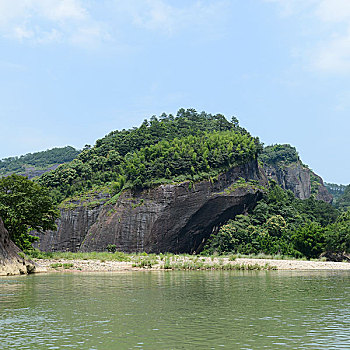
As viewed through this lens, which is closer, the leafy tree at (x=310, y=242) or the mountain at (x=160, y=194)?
the leafy tree at (x=310, y=242)

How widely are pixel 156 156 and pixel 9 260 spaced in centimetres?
4799

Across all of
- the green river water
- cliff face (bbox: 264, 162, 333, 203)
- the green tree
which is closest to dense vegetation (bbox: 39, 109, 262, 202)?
the green tree

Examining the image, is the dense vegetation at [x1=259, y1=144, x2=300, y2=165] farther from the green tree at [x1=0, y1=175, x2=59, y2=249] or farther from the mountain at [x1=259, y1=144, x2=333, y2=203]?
the green tree at [x1=0, y1=175, x2=59, y2=249]

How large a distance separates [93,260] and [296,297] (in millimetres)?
30522

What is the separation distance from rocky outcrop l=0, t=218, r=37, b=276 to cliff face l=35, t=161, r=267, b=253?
35.1 metres

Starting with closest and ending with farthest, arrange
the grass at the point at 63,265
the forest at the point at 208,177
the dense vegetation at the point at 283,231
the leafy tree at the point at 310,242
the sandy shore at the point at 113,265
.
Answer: the grass at the point at 63,265 < the sandy shore at the point at 113,265 < the dense vegetation at the point at 283,231 < the leafy tree at the point at 310,242 < the forest at the point at 208,177

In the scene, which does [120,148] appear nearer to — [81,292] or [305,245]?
[305,245]

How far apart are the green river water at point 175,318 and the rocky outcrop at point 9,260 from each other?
390 inches

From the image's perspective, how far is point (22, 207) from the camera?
144 feet

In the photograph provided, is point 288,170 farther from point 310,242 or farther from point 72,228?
point 310,242

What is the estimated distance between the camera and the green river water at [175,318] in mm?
11047

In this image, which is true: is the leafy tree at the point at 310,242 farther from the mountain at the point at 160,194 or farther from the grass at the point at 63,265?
the grass at the point at 63,265

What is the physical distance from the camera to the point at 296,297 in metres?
19.8

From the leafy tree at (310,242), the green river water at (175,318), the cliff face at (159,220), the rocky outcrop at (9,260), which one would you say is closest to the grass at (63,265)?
the rocky outcrop at (9,260)
